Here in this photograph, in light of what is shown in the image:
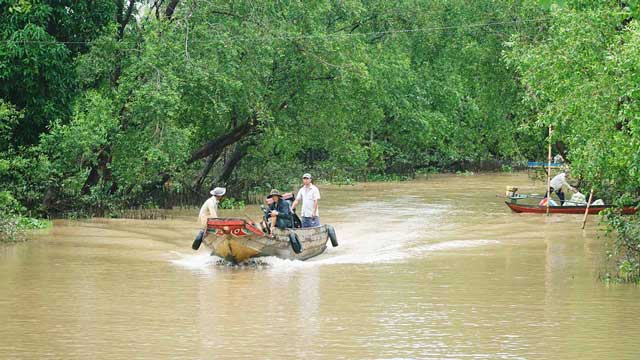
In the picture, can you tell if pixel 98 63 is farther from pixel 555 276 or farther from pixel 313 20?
pixel 555 276

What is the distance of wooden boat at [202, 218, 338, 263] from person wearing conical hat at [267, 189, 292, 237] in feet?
1.98

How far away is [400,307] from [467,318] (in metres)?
1.39

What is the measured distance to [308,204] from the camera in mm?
25281

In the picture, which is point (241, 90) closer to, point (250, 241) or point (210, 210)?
point (210, 210)

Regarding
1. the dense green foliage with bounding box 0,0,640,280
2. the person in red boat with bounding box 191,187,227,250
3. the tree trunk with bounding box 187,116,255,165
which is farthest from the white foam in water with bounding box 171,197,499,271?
the tree trunk with bounding box 187,116,255,165

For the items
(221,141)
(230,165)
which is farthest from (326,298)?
(230,165)

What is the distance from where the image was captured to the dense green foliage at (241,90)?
71.3 ft

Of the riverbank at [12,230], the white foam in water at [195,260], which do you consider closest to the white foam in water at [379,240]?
the white foam in water at [195,260]

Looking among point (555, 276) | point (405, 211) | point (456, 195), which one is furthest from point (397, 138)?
point (555, 276)

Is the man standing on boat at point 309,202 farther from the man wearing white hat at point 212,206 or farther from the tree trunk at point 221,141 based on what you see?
the tree trunk at point 221,141

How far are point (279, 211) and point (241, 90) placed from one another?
35.4 feet

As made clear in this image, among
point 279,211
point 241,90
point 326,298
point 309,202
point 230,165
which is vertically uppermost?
point 241,90

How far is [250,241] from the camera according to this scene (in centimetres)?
2184

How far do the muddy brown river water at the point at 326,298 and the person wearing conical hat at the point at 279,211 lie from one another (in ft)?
3.64
